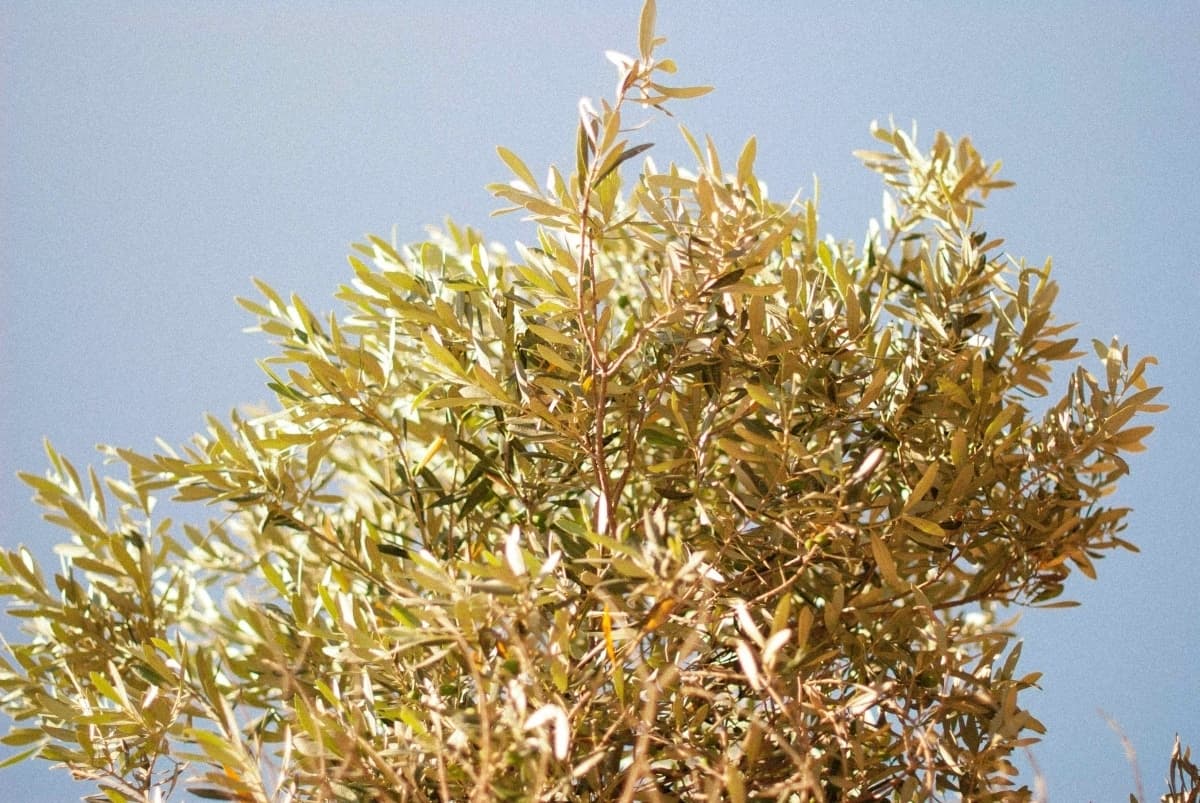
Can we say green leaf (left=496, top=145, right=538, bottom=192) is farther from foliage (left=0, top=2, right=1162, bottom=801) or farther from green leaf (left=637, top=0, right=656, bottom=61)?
green leaf (left=637, top=0, right=656, bottom=61)

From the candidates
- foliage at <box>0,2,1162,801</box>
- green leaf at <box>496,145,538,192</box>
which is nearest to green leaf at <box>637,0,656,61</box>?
foliage at <box>0,2,1162,801</box>

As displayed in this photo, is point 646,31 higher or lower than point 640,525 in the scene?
higher

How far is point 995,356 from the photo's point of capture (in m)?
1.02

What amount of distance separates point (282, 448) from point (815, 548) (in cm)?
46

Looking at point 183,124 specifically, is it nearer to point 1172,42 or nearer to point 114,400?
point 114,400

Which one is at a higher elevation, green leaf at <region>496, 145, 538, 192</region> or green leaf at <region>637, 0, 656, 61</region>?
green leaf at <region>637, 0, 656, 61</region>

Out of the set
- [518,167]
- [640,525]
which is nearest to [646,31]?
[518,167]

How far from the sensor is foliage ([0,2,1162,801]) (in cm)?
76

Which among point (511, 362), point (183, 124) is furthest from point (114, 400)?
point (511, 362)

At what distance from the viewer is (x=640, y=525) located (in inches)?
39.6

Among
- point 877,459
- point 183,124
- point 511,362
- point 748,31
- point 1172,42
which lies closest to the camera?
point 877,459

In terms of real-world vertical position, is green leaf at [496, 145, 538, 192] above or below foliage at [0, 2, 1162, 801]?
above

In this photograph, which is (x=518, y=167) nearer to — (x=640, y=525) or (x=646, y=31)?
(x=646, y=31)

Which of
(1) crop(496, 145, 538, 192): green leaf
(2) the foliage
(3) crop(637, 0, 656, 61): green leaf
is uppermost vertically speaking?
(3) crop(637, 0, 656, 61): green leaf
